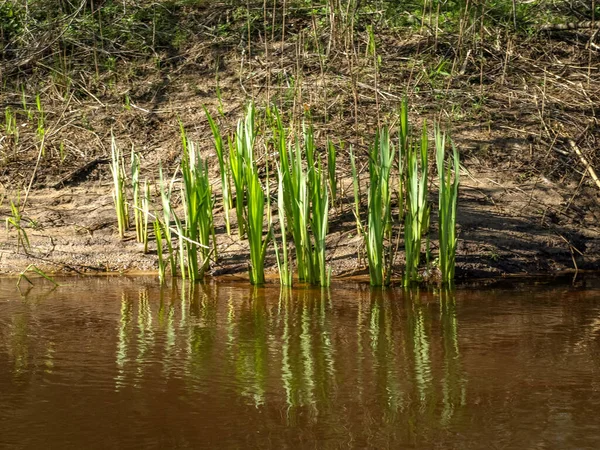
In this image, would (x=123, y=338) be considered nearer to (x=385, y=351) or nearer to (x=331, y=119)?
(x=385, y=351)

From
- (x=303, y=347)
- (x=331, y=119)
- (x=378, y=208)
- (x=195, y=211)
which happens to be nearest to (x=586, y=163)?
(x=331, y=119)

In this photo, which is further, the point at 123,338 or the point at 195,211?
the point at 195,211

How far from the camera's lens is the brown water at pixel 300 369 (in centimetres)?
231

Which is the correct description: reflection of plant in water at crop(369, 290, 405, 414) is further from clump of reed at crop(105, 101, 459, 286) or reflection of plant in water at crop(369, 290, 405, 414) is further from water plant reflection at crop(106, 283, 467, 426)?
clump of reed at crop(105, 101, 459, 286)

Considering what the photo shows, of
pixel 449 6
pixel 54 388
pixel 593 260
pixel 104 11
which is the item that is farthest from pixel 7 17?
pixel 54 388

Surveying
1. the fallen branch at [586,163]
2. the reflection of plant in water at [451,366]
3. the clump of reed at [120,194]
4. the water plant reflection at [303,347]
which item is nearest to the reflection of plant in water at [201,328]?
the water plant reflection at [303,347]

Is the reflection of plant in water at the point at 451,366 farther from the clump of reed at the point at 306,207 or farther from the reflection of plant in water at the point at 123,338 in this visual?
the reflection of plant in water at the point at 123,338

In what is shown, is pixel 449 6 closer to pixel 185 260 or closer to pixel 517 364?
pixel 185 260

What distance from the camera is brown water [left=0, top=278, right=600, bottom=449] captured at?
2.31 m

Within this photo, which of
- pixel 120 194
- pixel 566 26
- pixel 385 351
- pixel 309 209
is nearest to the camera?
pixel 385 351

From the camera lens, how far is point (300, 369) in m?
2.91

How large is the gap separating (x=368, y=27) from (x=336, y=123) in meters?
1.40

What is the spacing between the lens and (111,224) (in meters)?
5.34

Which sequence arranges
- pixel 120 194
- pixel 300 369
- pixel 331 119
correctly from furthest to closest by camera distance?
pixel 331 119, pixel 120 194, pixel 300 369
